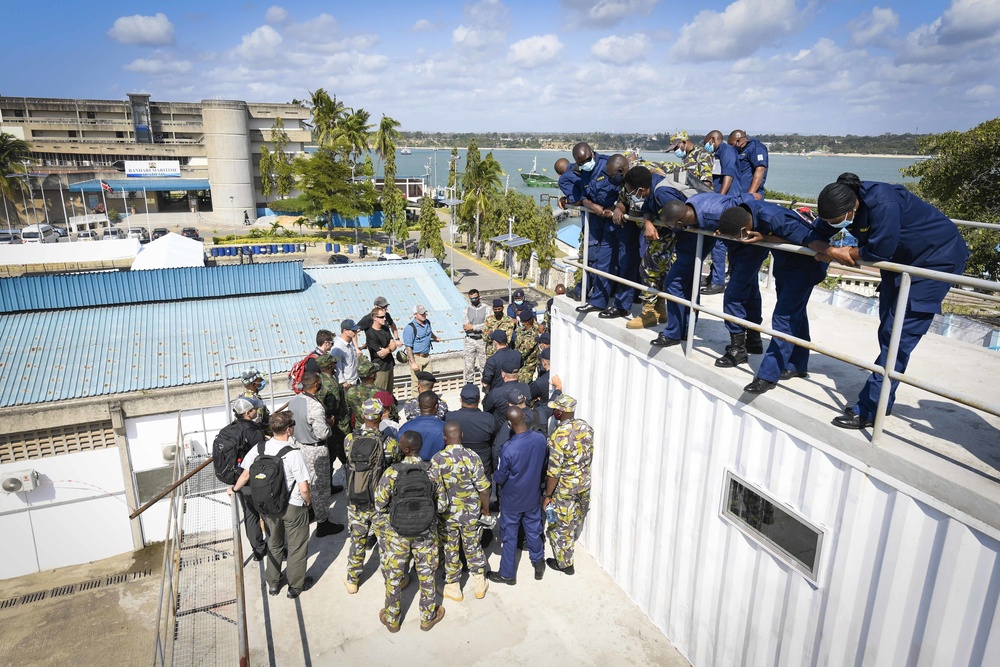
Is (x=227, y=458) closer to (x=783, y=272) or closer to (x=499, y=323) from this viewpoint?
(x=499, y=323)

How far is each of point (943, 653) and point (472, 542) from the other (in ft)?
12.8

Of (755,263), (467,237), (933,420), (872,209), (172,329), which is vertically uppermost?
(872,209)

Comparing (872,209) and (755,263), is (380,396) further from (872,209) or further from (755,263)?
(872,209)

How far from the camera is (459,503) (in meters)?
5.70

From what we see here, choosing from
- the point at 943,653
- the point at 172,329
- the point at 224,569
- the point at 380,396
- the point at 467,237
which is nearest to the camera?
the point at 943,653

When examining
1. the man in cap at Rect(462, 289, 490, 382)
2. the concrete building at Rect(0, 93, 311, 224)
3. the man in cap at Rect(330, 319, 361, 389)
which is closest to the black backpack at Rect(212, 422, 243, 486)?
the man in cap at Rect(330, 319, 361, 389)

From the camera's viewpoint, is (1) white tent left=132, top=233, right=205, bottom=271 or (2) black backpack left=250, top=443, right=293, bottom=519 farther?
(1) white tent left=132, top=233, right=205, bottom=271

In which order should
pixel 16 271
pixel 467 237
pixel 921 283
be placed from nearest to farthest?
pixel 921 283 → pixel 16 271 → pixel 467 237

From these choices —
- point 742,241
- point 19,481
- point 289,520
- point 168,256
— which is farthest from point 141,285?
point 742,241

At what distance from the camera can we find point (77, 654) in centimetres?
773

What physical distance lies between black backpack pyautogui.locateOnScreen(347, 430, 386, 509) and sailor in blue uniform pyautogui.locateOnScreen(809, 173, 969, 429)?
3989 mm

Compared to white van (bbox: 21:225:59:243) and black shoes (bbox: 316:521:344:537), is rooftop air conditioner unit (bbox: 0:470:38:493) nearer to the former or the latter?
black shoes (bbox: 316:521:344:537)

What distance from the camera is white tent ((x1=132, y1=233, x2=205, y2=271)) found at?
18625 mm

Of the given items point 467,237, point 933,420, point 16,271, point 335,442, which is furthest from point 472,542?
point 467,237
